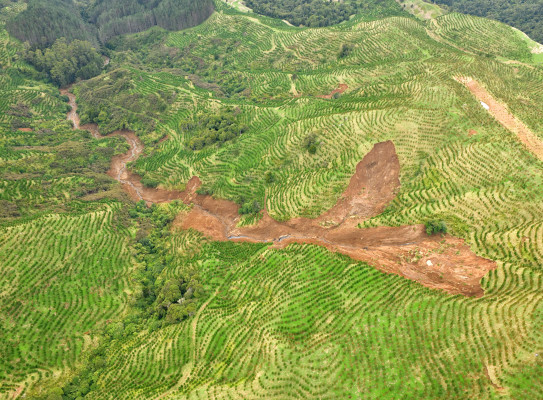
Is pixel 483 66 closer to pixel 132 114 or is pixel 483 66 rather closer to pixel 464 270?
pixel 464 270

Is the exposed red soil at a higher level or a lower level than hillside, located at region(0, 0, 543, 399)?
higher

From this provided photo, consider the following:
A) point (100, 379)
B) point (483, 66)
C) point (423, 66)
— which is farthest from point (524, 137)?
point (100, 379)

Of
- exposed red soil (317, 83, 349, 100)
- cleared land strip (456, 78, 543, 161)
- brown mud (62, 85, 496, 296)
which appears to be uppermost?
cleared land strip (456, 78, 543, 161)

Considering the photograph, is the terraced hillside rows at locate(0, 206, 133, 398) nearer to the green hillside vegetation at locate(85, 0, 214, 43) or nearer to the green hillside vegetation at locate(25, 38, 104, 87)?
the green hillside vegetation at locate(25, 38, 104, 87)

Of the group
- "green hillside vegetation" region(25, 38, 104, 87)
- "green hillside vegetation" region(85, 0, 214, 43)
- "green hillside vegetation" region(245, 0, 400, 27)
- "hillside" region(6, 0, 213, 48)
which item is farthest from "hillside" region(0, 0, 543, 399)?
"green hillside vegetation" region(85, 0, 214, 43)

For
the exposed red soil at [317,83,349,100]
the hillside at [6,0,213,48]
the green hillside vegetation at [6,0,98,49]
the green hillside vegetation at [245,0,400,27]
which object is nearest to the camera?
the exposed red soil at [317,83,349,100]

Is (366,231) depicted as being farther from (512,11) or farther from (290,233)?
(512,11)

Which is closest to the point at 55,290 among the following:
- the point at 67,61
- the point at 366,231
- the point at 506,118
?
the point at 366,231
